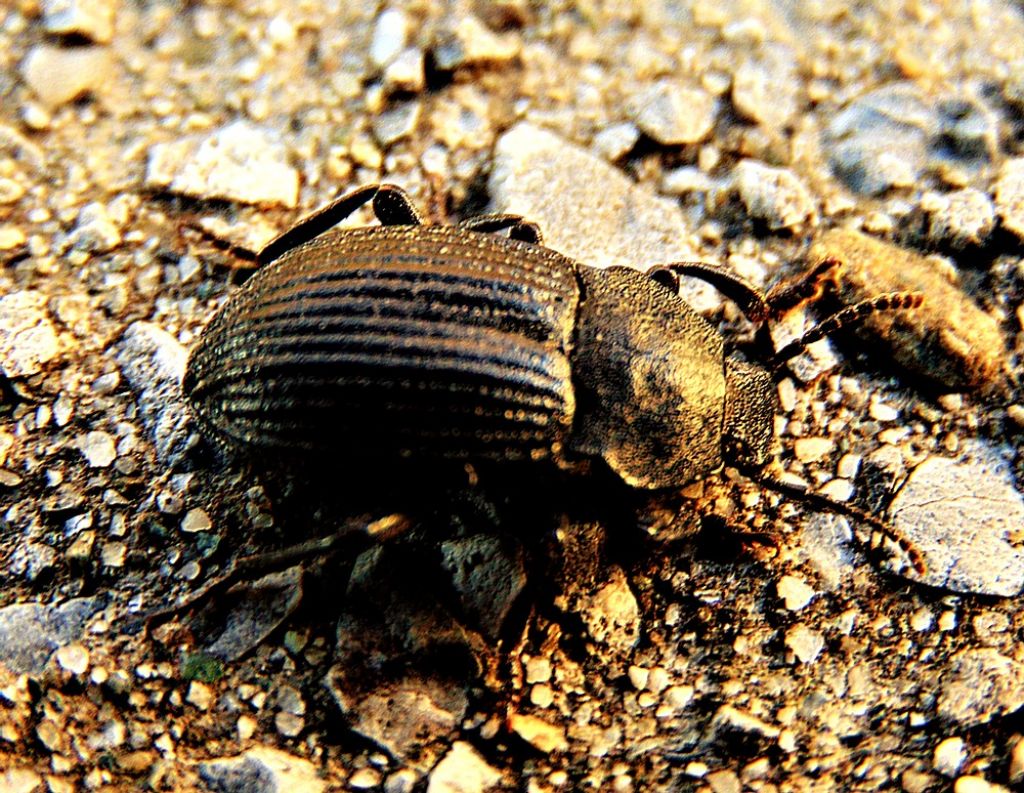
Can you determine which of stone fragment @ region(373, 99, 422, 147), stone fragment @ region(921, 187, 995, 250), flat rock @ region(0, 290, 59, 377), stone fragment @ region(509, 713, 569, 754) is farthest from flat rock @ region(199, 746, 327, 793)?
stone fragment @ region(921, 187, 995, 250)

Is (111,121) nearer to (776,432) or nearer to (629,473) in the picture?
(629,473)

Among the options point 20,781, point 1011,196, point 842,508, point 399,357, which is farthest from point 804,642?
point 20,781

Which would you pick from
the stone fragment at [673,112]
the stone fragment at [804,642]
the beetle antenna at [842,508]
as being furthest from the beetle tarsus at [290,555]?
Answer: the stone fragment at [673,112]

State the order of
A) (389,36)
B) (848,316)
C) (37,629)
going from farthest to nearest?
(389,36), (848,316), (37,629)

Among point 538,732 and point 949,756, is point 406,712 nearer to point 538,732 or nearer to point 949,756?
point 538,732

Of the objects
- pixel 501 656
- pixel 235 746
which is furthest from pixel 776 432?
pixel 235 746

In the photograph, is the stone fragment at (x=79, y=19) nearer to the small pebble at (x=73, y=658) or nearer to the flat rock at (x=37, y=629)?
the flat rock at (x=37, y=629)

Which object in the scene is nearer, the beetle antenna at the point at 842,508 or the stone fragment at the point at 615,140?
the beetle antenna at the point at 842,508
